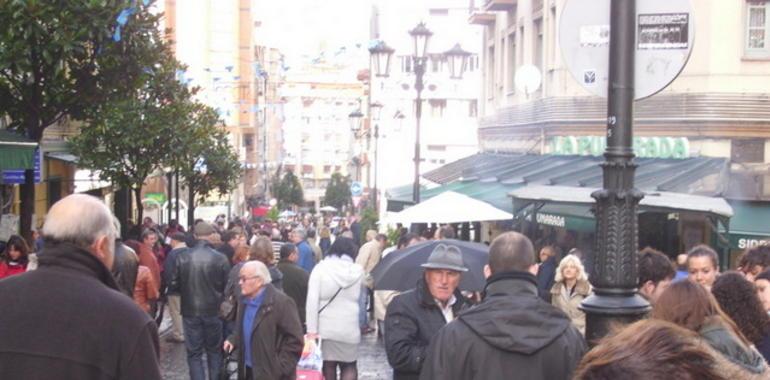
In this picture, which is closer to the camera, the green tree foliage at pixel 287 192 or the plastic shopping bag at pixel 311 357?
the plastic shopping bag at pixel 311 357

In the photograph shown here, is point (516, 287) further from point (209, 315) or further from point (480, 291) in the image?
point (209, 315)

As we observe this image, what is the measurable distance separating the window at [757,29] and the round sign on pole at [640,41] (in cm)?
1391

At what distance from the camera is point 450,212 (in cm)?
1614

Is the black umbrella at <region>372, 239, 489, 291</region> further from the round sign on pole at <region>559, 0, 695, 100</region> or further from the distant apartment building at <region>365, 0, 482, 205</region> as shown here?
the distant apartment building at <region>365, 0, 482, 205</region>

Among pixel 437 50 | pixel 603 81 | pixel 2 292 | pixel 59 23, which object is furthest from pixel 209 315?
pixel 437 50

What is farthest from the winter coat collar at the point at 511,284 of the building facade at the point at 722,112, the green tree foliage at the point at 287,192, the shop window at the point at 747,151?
the green tree foliage at the point at 287,192

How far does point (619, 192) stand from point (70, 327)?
2.94 m

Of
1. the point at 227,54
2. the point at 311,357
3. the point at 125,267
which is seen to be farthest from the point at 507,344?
the point at 227,54

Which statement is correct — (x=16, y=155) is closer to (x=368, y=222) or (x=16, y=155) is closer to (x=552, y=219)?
(x=552, y=219)

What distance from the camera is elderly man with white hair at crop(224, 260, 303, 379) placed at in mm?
8836

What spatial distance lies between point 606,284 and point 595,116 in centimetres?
1755

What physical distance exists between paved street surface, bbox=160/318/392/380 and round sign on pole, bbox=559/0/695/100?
7.79 metres

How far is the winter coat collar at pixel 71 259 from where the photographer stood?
4.14 meters

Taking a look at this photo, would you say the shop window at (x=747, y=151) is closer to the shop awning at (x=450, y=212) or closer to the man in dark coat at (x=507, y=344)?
the shop awning at (x=450, y=212)
